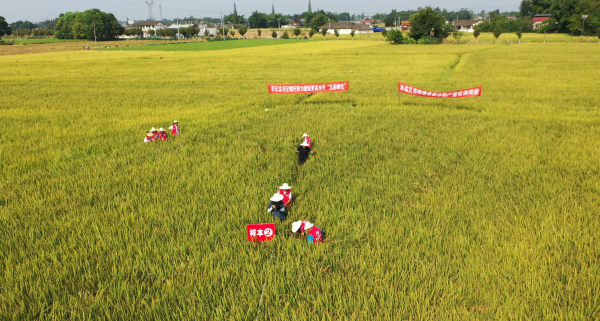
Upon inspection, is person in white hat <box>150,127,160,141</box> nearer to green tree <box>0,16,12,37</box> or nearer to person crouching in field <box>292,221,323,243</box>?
person crouching in field <box>292,221,323,243</box>

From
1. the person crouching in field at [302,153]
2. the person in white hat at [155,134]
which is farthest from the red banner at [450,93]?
the person in white hat at [155,134]

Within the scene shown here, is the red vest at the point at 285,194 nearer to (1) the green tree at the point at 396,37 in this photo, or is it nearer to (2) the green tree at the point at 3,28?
(1) the green tree at the point at 396,37

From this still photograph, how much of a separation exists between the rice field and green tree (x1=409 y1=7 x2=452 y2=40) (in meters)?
59.6

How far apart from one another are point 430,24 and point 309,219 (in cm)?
6674

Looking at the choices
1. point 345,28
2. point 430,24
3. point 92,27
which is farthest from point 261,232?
point 345,28

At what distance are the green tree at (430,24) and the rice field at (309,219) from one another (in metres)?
59.6

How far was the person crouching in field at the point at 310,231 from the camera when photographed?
333 cm

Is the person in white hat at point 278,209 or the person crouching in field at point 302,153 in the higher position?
the person crouching in field at point 302,153

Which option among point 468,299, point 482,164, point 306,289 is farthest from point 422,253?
point 482,164

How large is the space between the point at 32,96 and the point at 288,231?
14.5m

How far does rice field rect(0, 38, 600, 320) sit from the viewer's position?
2.60 metres

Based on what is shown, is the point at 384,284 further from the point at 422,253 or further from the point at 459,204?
the point at 459,204

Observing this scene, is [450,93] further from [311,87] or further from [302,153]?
[302,153]

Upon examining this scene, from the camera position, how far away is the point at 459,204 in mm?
4141
